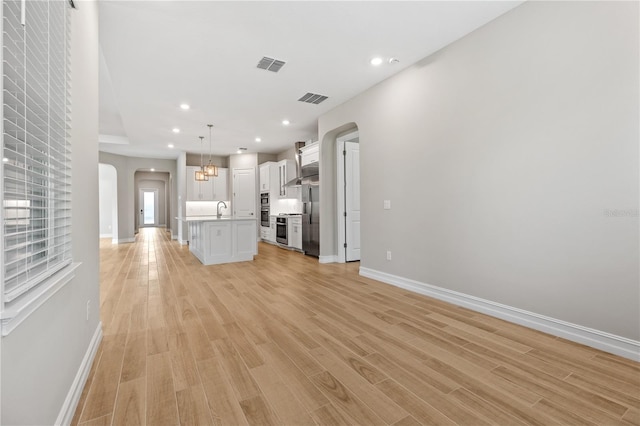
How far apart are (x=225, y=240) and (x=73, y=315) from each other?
411cm

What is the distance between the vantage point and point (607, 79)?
2.14m

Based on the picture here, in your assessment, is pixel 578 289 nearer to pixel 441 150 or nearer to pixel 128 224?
pixel 441 150

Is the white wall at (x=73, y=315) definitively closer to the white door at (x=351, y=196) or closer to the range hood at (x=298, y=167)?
the white door at (x=351, y=196)

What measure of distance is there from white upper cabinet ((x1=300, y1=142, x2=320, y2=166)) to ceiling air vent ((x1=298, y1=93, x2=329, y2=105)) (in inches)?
62.1

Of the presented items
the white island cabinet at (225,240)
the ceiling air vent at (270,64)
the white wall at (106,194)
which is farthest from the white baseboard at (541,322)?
the white wall at (106,194)

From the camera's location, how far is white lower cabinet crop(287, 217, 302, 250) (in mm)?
7078

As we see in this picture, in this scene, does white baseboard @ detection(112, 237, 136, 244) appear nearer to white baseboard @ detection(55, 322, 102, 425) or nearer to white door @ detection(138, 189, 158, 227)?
white baseboard @ detection(55, 322, 102, 425)

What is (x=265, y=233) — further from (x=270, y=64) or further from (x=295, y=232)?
(x=270, y=64)

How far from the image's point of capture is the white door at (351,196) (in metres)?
5.58

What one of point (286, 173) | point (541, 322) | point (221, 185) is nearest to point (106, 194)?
point (221, 185)

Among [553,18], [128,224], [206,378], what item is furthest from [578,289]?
[128,224]

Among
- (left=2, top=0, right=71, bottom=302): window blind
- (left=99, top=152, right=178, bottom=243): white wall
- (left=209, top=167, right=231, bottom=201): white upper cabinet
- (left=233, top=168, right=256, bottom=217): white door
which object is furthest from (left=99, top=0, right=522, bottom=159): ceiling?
(left=99, top=152, right=178, bottom=243): white wall

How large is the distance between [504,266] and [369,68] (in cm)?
280

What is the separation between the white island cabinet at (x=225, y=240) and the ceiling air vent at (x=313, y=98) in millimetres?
2602
